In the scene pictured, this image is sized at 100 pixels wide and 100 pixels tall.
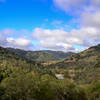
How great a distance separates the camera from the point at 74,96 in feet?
261

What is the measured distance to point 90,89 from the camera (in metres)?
98.4

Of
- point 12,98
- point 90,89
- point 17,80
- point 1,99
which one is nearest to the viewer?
point 1,99

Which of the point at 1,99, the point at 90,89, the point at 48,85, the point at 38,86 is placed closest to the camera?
the point at 1,99

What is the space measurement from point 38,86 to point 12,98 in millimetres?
12587

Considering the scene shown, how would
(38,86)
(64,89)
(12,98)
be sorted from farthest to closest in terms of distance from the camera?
(64,89) < (38,86) < (12,98)

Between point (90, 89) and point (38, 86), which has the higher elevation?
point (38, 86)

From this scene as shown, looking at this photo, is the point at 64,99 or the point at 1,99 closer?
the point at 1,99

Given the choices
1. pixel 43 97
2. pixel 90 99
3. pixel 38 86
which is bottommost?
pixel 90 99

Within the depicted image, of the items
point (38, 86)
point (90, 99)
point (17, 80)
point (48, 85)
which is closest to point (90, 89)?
point (90, 99)

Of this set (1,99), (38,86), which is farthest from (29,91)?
(1,99)

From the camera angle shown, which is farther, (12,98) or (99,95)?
(99,95)

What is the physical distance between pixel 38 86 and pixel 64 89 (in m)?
16.9

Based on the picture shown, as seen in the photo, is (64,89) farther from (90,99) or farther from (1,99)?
(1,99)

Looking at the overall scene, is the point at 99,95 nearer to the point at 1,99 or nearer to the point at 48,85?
the point at 48,85
